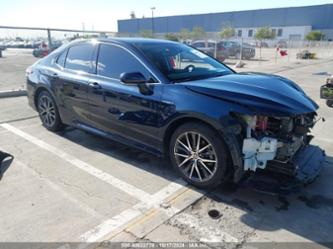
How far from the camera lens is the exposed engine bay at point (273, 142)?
9.42ft

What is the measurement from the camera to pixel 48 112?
5.23 meters

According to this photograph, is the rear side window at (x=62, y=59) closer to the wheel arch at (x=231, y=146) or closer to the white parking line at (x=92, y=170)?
the white parking line at (x=92, y=170)

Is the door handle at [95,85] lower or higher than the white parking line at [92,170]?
higher

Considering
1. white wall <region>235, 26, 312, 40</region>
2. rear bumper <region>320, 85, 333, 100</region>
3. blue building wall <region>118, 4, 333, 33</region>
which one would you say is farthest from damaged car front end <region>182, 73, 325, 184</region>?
blue building wall <region>118, 4, 333, 33</region>

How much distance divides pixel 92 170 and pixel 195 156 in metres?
1.43

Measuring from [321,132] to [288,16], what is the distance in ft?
245

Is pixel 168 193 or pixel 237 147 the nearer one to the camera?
pixel 237 147

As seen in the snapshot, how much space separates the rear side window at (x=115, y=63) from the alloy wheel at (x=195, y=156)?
0.93 meters

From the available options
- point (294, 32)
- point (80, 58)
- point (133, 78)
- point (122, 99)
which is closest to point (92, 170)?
point (122, 99)

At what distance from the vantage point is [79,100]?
4434mm

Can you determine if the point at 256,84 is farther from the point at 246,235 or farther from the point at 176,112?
the point at 246,235

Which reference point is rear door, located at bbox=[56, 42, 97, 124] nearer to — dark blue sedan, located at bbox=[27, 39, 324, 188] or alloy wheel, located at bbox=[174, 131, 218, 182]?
dark blue sedan, located at bbox=[27, 39, 324, 188]

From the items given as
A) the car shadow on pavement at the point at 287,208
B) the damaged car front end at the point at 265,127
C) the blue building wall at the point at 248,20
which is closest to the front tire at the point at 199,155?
the damaged car front end at the point at 265,127

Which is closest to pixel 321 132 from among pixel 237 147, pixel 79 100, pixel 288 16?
pixel 237 147
